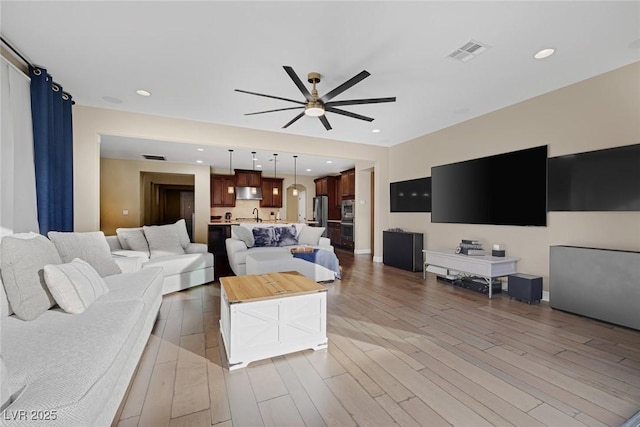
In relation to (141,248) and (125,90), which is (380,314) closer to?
(141,248)

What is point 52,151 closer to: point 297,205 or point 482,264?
point 482,264

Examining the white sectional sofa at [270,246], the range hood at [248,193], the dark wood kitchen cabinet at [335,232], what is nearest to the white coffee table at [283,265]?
the white sectional sofa at [270,246]

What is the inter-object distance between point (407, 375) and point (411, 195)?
170 inches

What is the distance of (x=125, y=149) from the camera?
6.29 meters

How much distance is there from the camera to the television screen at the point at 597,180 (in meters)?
2.80

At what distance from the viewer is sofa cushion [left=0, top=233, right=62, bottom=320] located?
5.50ft

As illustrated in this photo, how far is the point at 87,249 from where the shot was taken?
8.73 ft

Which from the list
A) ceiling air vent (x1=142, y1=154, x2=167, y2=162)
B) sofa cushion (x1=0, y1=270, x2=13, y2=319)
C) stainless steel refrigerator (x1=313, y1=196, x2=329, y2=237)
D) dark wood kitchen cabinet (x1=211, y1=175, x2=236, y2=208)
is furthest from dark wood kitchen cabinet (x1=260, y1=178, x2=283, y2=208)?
sofa cushion (x1=0, y1=270, x2=13, y2=319)

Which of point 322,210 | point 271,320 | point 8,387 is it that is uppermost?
point 322,210

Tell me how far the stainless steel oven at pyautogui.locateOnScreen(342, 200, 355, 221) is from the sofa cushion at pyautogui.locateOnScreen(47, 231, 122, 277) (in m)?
6.06

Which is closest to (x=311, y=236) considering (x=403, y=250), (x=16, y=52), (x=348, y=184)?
(x=403, y=250)

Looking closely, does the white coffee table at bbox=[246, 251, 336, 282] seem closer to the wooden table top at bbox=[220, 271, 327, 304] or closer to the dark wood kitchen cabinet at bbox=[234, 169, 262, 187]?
the wooden table top at bbox=[220, 271, 327, 304]

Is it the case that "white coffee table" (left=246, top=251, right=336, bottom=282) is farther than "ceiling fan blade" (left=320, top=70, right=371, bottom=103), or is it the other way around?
"white coffee table" (left=246, top=251, right=336, bottom=282)

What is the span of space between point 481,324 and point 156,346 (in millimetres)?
3129
